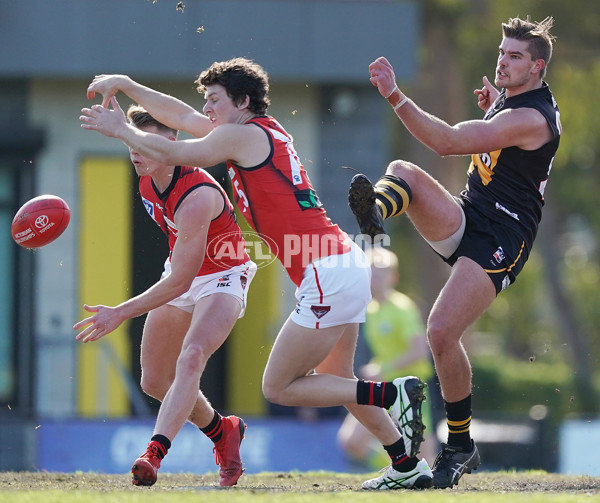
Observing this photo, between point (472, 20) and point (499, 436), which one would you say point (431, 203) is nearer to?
point (499, 436)

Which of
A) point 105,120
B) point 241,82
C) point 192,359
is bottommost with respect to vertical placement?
point 192,359

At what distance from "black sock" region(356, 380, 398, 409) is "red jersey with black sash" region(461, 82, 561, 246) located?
127 centimetres

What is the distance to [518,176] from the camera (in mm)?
6777

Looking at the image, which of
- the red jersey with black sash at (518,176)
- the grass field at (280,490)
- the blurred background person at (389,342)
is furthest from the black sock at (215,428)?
the blurred background person at (389,342)

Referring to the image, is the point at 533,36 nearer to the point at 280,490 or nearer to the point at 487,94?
the point at 487,94

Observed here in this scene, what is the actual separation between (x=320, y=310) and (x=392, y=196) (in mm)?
884

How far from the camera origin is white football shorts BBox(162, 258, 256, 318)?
670 centimetres

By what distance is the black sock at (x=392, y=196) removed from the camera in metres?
6.49

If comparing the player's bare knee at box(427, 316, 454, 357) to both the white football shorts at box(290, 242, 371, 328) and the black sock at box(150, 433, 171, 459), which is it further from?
the black sock at box(150, 433, 171, 459)

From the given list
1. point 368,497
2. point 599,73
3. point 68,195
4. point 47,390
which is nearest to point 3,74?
point 68,195

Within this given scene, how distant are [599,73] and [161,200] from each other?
1791cm

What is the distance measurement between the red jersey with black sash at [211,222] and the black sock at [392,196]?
931 millimetres

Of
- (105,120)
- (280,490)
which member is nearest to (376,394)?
(280,490)

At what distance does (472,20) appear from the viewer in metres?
20.1
